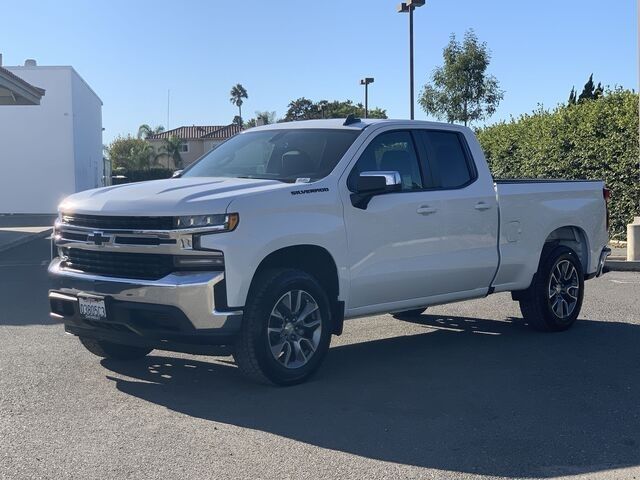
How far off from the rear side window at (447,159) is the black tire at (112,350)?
3.05m

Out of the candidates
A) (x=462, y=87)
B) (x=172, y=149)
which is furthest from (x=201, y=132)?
(x=462, y=87)

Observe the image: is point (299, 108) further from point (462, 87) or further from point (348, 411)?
point (348, 411)

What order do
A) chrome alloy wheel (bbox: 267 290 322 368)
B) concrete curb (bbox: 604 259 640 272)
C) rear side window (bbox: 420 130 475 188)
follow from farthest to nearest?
concrete curb (bbox: 604 259 640 272) → rear side window (bbox: 420 130 475 188) → chrome alloy wheel (bbox: 267 290 322 368)

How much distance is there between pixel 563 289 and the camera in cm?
883

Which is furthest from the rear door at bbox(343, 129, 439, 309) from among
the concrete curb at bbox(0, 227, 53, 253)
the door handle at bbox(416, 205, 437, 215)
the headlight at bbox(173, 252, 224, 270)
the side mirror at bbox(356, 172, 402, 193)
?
the concrete curb at bbox(0, 227, 53, 253)

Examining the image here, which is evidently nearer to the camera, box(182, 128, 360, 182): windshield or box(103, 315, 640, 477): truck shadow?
box(103, 315, 640, 477): truck shadow

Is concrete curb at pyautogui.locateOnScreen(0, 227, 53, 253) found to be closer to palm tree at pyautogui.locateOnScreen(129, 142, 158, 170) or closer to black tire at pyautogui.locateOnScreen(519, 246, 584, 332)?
black tire at pyautogui.locateOnScreen(519, 246, 584, 332)

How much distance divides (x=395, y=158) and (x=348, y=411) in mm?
2540

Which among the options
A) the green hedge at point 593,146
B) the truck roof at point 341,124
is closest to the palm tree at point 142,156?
the green hedge at point 593,146

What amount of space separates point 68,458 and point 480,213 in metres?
4.48

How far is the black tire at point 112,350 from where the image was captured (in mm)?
7029

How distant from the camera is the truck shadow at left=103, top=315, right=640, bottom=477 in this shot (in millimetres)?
4941

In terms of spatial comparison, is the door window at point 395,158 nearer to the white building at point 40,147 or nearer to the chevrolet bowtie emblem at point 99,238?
the chevrolet bowtie emblem at point 99,238

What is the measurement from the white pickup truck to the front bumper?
1 cm
